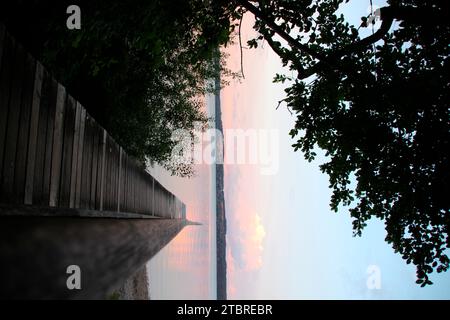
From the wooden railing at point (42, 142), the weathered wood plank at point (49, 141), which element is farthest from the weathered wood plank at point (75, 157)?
the weathered wood plank at point (49, 141)

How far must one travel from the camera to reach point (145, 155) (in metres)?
15.8

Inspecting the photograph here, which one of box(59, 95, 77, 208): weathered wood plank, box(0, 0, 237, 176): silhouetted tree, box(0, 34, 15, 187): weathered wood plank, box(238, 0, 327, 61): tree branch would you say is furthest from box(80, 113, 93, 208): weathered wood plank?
box(238, 0, 327, 61): tree branch

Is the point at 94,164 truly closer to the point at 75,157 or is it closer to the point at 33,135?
the point at 75,157

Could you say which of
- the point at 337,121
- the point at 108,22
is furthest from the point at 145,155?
the point at 337,121

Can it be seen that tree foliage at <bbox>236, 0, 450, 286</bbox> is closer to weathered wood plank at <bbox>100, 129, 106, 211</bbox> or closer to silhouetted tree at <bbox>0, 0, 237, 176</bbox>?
silhouetted tree at <bbox>0, 0, 237, 176</bbox>

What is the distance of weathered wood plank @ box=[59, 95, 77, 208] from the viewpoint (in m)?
4.41

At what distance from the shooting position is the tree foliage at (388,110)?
661 cm

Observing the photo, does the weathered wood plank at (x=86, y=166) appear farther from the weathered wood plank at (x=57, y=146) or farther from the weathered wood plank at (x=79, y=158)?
the weathered wood plank at (x=57, y=146)

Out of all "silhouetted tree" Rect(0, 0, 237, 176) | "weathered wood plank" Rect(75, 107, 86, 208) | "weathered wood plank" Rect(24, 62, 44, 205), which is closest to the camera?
"weathered wood plank" Rect(24, 62, 44, 205)

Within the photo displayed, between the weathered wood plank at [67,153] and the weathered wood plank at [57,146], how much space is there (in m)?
0.10

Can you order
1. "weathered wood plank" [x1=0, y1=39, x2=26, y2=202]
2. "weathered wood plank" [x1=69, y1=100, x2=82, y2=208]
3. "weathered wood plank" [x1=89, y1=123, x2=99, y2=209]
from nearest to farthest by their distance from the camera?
"weathered wood plank" [x1=0, y1=39, x2=26, y2=202] < "weathered wood plank" [x1=69, y1=100, x2=82, y2=208] < "weathered wood plank" [x1=89, y1=123, x2=99, y2=209]

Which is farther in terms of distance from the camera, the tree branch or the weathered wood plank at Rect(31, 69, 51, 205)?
the tree branch

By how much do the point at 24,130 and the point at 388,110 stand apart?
7260mm
